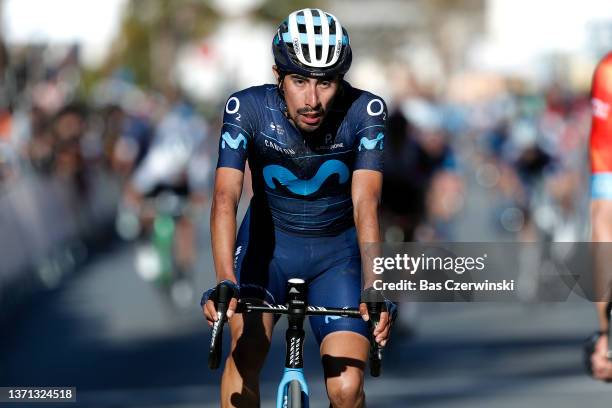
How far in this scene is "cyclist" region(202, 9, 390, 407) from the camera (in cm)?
659

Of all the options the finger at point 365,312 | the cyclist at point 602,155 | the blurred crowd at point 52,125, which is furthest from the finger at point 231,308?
the blurred crowd at point 52,125

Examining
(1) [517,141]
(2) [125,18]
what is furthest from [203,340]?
(2) [125,18]

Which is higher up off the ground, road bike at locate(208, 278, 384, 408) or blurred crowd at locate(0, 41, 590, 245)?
blurred crowd at locate(0, 41, 590, 245)

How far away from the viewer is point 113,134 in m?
29.6

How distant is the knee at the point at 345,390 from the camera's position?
22.0 ft

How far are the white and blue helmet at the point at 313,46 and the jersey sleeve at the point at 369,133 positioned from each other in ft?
1.21

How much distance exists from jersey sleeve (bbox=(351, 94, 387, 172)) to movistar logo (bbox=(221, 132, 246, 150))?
1.63 feet

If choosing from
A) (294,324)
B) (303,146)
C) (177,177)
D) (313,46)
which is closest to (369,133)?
(303,146)

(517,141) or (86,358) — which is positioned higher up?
(517,141)

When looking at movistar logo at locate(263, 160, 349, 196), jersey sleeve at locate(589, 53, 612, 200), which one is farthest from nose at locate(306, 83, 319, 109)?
jersey sleeve at locate(589, 53, 612, 200)

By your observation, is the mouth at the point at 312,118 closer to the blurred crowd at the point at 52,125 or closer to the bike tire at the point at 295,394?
the bike tire at the point at 295,394

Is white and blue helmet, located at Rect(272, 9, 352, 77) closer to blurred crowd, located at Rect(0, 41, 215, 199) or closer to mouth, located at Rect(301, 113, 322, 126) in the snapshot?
mouth, located at Rect(301, 113, 322, 126)

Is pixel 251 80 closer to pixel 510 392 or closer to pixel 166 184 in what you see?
pixel 166 184

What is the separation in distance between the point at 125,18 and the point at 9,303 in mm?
47549
